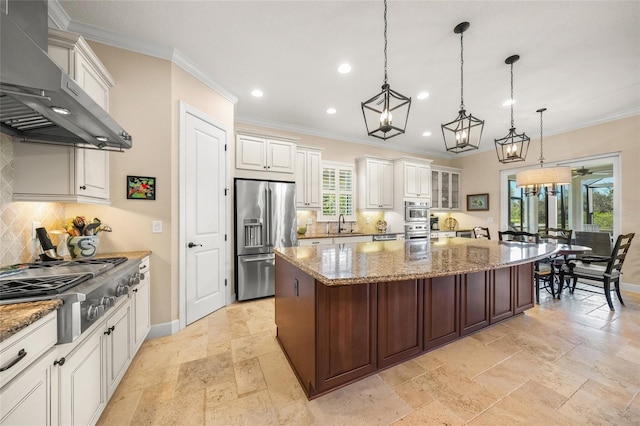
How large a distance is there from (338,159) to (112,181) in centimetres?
383

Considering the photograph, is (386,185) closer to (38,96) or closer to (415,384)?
(415,384)

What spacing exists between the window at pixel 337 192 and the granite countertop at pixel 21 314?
13.2ft

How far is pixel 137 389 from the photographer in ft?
5.70

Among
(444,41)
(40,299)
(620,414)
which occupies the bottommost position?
(620,414)

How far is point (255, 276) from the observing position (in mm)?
3541

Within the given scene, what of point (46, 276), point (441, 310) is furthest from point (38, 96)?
point (441, 310)

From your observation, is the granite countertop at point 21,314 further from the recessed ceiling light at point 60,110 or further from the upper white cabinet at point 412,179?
the upper white cabinet at point 412,179

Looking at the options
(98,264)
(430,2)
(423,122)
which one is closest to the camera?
(98,264)

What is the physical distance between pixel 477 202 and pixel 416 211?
1852 mm

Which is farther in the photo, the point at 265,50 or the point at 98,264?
the point at 265,50

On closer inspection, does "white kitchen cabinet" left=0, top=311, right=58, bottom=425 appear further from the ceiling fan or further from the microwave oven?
the ceiling fan

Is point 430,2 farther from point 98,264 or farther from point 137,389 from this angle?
point 137,389

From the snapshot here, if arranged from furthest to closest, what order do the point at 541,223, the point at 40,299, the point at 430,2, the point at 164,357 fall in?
the point at 541,223 → the point at 164,357 → the point at 430,2 → the point at 40,299

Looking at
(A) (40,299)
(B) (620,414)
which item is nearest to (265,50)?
(A) (40,299)
